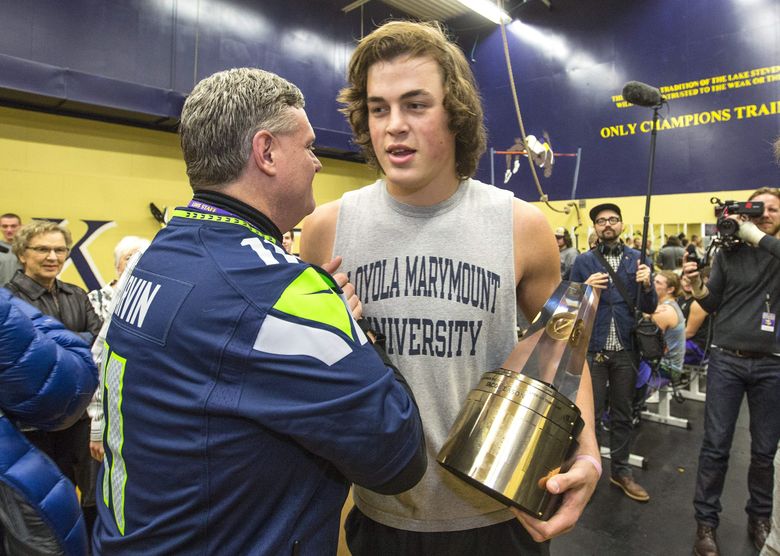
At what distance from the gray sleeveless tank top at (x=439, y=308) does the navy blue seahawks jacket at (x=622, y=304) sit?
2.61 m

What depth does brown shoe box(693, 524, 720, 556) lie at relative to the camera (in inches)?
96.0

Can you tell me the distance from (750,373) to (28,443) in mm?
2994

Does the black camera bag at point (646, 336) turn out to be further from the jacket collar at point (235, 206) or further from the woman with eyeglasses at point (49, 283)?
the woman with eyeglasses at point (49, 283)

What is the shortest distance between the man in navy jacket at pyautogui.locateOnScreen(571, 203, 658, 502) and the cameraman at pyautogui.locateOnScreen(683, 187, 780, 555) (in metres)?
0.61

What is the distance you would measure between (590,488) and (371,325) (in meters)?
0.50

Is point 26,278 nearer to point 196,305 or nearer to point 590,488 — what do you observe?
point 196,305

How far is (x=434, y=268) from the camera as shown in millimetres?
996

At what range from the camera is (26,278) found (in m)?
2.75

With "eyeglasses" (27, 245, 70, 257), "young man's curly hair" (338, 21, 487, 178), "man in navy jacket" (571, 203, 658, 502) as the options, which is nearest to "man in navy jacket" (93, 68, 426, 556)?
"young man's curly hair" (338, 21, 487, 178)

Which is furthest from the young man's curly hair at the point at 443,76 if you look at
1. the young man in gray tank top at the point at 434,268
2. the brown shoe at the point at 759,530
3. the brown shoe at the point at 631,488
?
the brown shoe at the point at 631,488

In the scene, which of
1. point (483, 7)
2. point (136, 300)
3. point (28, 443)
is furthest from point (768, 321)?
point (483, 7)

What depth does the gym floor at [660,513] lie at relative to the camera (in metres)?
2.58

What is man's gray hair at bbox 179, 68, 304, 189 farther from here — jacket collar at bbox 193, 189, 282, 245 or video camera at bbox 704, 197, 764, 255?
video camera at bbox 704, 197, 764, 255

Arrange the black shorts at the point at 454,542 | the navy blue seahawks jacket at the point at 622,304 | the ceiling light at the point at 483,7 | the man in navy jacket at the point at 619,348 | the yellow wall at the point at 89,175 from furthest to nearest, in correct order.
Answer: the ceiling light at the point at 483,7, the yellow wall at the point at 89,175, the navy blue seahawks jacket at the point at 622,304, the man in navy jacket at the point at 619,348, the black shorts at the point at 454,542
